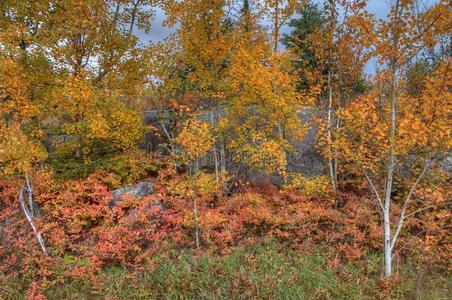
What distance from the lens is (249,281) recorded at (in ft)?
20.7

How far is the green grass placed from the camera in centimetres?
620

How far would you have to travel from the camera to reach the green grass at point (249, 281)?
6.20 metres

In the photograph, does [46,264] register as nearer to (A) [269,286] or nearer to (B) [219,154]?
(A) [269,286]

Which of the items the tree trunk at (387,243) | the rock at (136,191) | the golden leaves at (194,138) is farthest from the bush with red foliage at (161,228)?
the golden leaves at (194,138)

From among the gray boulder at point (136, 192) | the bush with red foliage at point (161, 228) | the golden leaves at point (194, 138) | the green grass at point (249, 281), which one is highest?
the golden leaves at point (194, 138)

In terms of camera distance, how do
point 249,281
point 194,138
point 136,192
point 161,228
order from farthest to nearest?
point 136,192, point 161,228, point 194,138, point 249,281

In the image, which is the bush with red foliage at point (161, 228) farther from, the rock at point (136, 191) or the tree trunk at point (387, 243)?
the tree trunk at point (387, 243)

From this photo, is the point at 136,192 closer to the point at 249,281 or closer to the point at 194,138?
the point at 194,138

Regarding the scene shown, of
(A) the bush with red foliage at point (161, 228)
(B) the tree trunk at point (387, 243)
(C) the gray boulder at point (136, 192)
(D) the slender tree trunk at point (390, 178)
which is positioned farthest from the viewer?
(C) the gray boulder at point (136, 192)

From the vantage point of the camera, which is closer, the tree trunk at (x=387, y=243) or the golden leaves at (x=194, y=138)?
the tree trunk at (x=387, y=243)

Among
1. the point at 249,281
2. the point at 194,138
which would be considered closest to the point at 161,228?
the point at 194,138

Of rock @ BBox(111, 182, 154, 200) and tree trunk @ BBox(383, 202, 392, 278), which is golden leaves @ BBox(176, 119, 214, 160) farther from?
tree trunk @ BBox(383, 202, 392, 278)

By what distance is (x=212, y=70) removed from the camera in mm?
10391

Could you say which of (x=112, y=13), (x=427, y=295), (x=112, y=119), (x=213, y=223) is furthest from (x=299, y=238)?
(x=112, y=13)
